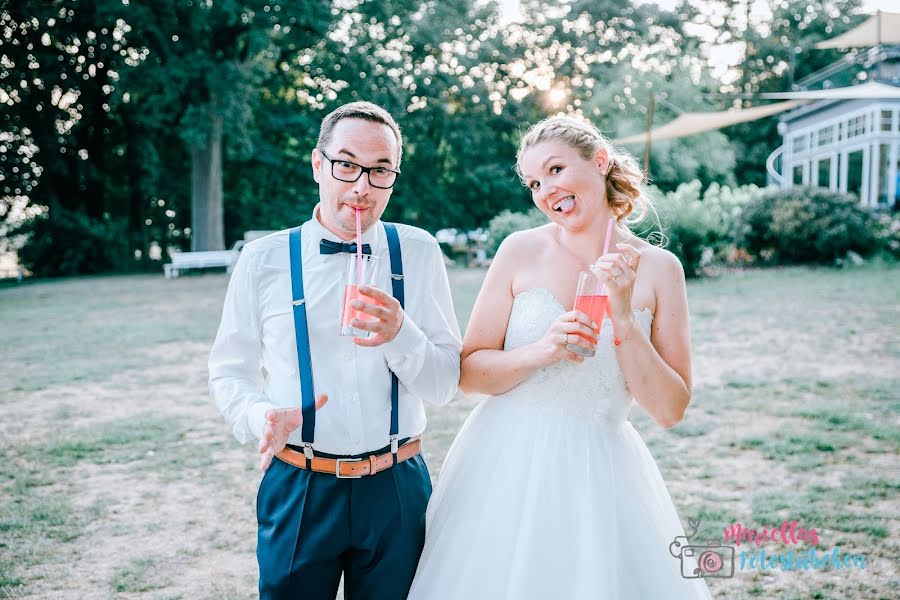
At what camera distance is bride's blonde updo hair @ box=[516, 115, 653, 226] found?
2449 mm

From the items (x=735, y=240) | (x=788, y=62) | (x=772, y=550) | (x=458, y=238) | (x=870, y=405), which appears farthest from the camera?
(x=788, y=62)

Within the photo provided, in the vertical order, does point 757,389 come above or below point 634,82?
below

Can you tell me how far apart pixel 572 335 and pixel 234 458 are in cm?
431

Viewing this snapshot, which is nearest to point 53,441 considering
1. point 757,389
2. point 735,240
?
point 757,389

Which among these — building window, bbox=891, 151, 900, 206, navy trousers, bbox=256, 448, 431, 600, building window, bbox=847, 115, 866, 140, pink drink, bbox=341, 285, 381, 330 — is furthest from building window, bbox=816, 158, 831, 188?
pink drink, bbox=341, 285, 381, 330

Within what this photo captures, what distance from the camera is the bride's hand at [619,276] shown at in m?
2.13

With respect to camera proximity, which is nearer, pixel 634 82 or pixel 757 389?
pixel 757 389

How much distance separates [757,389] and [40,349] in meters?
9.47

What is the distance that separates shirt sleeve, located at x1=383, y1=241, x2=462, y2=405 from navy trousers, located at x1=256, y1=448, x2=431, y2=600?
0.26m

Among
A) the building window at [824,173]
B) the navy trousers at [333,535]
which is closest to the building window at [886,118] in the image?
the building window at [824,173]

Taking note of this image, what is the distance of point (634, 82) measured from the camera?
3391 cm

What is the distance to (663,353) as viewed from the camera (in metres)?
2.45

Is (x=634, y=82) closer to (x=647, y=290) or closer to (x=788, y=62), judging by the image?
(x=788, y=62)

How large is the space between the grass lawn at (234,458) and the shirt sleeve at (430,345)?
7.05 ft
